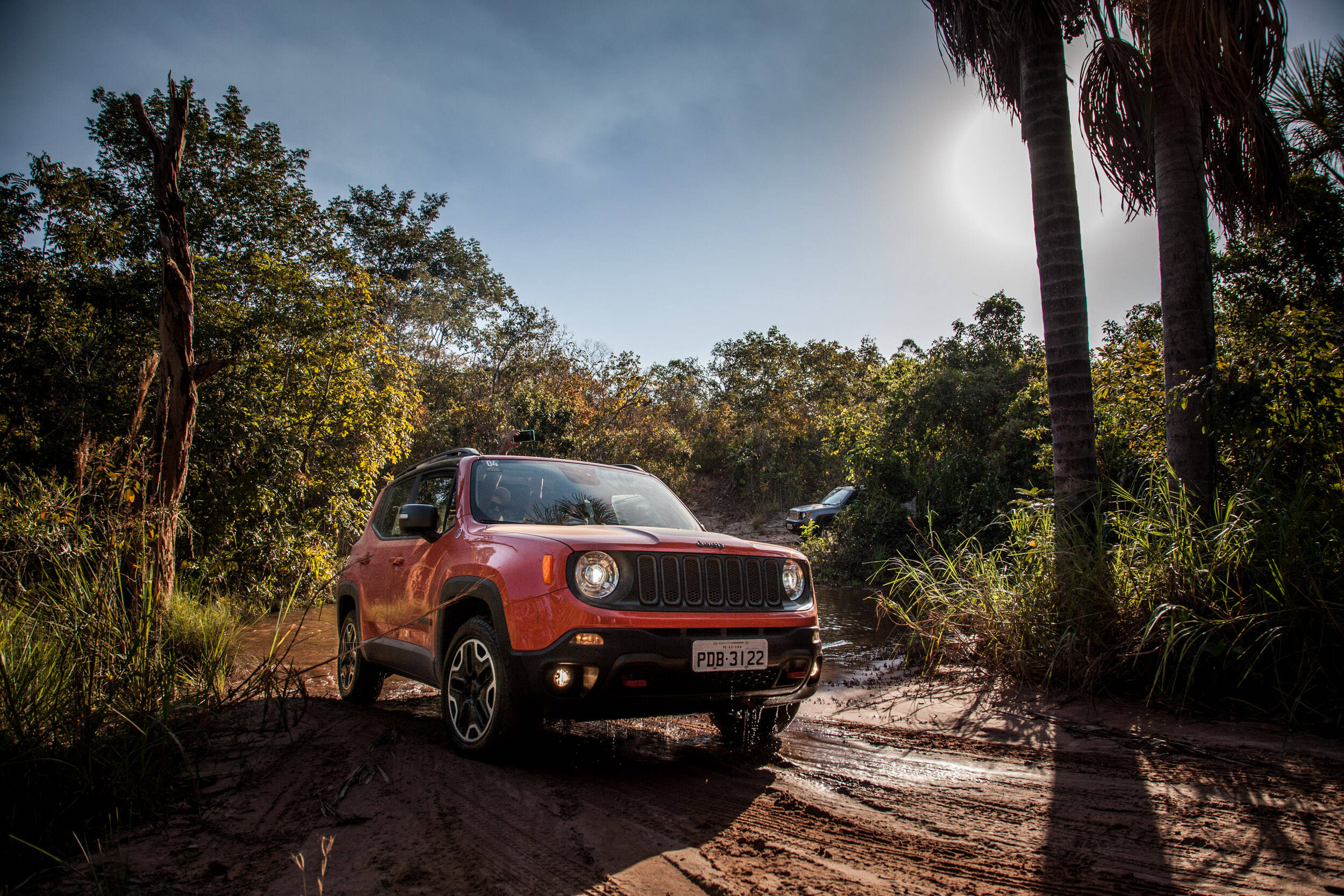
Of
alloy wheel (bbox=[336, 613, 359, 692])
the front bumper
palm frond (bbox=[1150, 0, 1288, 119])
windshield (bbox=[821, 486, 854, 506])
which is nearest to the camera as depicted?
the front bumper

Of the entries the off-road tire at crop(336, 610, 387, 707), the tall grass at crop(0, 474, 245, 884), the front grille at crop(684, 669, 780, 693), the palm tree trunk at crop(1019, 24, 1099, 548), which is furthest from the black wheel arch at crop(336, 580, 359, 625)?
the palm tree trunk at crop(1019, 24, 1099, 548)

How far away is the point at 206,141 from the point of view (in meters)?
12.7

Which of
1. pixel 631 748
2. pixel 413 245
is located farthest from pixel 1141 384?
pixel 413 245

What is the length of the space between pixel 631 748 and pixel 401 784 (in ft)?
4.38

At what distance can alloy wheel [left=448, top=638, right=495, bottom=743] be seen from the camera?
3686mm

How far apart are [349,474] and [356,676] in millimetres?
6972

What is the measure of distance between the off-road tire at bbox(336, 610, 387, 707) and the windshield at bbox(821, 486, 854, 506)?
17.0 metres

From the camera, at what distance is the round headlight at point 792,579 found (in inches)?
163

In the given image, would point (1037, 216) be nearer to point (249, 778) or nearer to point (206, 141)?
point (249, 778)

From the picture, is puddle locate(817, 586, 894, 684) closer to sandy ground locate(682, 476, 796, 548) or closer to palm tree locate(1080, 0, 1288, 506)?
palm tree locate(1080, 0, 1288, 506)

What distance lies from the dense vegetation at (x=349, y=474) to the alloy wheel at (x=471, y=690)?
1185mm

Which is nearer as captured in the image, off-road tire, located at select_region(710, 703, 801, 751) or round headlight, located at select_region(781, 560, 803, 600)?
round headlight, located at select_region(781, 560, 803, 600)

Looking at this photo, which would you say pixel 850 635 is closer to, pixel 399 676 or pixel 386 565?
pixel 399 676

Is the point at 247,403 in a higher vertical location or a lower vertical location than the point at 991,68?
lower
